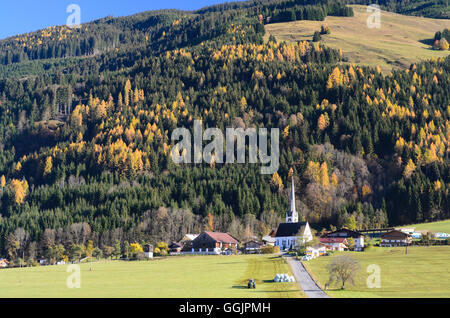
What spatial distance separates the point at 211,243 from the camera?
148 m

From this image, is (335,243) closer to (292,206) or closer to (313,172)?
(292,206)

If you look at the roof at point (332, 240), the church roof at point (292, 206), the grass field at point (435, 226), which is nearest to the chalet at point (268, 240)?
the church roof at point (292, 206)

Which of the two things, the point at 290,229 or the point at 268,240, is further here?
the point at 268,240

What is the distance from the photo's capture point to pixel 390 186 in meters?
179

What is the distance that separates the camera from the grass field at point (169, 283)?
213 feet

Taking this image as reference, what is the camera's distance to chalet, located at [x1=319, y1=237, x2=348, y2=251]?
432 feet

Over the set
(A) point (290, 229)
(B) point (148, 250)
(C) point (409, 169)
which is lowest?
(B) point (148, 250)

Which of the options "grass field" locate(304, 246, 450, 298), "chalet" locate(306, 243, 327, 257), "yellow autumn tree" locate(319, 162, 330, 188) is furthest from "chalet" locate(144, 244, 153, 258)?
"yellow autumn tree" locate(319, 162, 330, 188)

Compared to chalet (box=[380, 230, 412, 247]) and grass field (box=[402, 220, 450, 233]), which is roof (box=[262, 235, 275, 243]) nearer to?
chalet (box=[380, 230, 412, 247])

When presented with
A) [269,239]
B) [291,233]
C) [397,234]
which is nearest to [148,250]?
[269,239]

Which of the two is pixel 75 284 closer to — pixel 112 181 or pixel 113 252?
pixel 113 252

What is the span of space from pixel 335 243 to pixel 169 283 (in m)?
68.8

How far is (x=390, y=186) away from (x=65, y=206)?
9916cm
